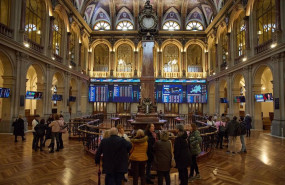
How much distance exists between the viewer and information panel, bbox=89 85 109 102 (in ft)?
74.7

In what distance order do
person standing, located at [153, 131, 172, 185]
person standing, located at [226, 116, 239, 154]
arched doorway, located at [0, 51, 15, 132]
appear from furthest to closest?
arched doorway, located at [0, 51, 15, 132]
person standing, located at [226, 116, 239, 154]
person standing, located at [153, 131, 172, 185]

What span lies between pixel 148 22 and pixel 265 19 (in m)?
8.63

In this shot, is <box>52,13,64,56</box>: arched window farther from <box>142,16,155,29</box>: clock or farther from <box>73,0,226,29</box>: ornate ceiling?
<box>142,16,155,29</box>: clock

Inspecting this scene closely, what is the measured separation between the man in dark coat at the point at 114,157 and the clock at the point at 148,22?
28.9 ft

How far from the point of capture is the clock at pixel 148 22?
1043 centimetres

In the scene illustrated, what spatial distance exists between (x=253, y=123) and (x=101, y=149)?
44.7ft

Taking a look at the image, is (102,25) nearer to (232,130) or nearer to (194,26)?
(194,26)

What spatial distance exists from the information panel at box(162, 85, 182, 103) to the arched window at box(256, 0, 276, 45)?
11058 millimetres

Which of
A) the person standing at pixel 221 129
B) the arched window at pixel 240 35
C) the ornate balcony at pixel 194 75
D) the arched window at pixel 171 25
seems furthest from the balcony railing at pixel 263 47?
the arched window at pixel 171 25

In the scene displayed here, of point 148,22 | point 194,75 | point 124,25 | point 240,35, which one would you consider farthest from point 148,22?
point 124,25

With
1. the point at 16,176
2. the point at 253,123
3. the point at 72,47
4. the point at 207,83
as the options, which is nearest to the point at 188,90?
the point at 207,83

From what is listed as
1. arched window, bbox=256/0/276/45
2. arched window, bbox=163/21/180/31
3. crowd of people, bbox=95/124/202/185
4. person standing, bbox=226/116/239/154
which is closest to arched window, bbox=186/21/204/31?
arched window, bbox=163/21/180/31

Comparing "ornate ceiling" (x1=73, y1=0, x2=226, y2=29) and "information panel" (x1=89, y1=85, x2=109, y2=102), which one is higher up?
"ornate ceiling" (x1=73, y1=0, x2=226, y2=29)

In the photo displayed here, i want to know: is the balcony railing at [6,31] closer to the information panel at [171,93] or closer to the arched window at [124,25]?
the arched window at [124,25]
